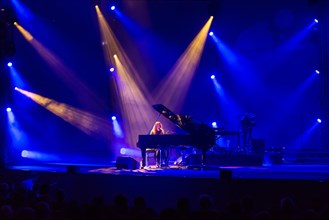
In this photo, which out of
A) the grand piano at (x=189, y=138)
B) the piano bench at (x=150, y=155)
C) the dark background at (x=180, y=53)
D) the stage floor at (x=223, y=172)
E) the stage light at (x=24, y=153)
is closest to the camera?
the stage floor at (x=223, y=172)

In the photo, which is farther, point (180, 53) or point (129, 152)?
point (180, 53)

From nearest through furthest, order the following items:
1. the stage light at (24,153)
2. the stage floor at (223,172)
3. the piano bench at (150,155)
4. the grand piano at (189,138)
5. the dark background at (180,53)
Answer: the stage floor at (223,172) < the grand piano at (189,138) < the piano bench at (150,155) < the stage light at (24,153) < the dark background at (180,53)

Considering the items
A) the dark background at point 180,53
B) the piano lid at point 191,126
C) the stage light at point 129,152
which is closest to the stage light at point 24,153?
the dark background at point 180,53

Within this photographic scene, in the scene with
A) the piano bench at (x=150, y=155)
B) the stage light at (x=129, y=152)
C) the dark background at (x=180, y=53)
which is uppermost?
the dark background at (x=180, y=53)

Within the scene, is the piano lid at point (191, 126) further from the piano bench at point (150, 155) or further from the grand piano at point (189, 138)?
the piano bench at point (150, 155)

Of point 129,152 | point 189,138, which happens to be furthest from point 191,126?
point 129,152

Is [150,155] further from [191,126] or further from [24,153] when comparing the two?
[24,153]

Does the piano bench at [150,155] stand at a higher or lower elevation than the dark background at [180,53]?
lower

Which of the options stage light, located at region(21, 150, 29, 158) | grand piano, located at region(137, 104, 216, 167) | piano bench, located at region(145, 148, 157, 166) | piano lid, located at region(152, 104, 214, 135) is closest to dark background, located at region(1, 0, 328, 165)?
stage light, located at region(21, 150, 29, 158)

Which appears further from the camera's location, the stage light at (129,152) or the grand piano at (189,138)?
the stage light at (129,152)

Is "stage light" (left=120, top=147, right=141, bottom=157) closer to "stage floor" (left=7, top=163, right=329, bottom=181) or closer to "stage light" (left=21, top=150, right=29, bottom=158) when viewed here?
"stage light" (left=21, top=150, right=29, bottom=158)

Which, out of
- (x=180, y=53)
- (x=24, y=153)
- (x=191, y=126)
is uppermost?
(x=180, y=53)

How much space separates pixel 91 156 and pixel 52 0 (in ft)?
21.1

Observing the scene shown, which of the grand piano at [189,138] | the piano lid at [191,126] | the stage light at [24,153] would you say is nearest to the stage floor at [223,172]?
the grand piano at [189,138]
